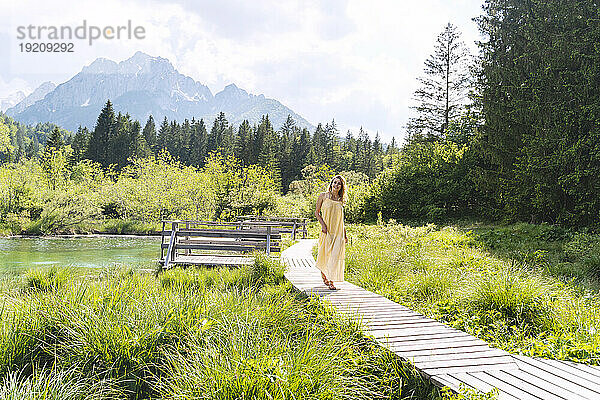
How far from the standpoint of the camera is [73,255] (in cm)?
1741

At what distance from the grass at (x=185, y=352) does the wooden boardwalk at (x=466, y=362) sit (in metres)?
0.18

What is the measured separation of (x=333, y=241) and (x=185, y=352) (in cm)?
302

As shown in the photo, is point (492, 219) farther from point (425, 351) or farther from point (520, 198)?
point (425, 351)

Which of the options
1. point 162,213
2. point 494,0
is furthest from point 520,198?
point 162,213

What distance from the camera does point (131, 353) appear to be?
12.9 feet

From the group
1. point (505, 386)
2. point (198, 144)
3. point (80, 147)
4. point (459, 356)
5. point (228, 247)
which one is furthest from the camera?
point (198, 144)

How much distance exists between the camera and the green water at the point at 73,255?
571 inches

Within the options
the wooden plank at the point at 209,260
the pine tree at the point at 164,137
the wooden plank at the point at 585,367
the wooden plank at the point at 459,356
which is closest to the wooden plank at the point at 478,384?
the wooden plank at the point at 459,356

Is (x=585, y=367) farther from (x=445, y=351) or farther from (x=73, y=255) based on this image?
(x=73, y=255)

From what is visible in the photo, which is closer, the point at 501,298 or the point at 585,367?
the point at 585,367

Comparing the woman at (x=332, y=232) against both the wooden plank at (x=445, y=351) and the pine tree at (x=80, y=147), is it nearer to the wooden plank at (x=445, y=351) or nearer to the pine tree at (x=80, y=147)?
the wooden plank at (x=445, y=351)

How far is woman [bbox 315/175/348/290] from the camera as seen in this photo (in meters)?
6.58

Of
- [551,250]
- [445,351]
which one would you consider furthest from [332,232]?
[551,250]

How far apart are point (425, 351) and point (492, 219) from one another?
20.1 m
